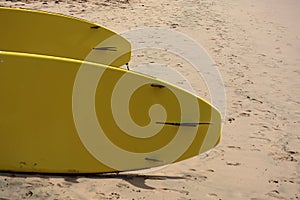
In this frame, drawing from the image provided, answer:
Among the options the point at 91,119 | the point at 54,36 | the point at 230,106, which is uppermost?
the point at 54,36

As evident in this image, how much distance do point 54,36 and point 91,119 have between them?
1.34m

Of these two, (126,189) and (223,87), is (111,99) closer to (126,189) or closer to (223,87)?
(126,189)

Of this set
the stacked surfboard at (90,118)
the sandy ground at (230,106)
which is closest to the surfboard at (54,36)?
the stacked surfboard at (90,118)

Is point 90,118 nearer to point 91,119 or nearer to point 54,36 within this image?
point 91,119

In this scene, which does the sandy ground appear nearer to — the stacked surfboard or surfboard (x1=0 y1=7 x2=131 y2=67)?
the stacked surfboard

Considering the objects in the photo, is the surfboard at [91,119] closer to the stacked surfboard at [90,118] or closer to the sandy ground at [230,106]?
the stacked surfboard at [90,118]

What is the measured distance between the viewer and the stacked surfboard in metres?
3.08

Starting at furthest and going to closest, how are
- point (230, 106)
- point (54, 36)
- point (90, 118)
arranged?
1. point (230, 106)
2. point (54, 36)
3. point (90, 118)

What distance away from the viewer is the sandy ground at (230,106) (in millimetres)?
3166

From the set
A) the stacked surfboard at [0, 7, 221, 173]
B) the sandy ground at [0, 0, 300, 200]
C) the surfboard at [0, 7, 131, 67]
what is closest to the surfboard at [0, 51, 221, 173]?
the stacked surfboard at [0, 7, 221, 173]

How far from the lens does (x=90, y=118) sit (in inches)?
125

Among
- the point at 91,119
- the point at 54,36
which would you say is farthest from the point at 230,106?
the point at 91,119

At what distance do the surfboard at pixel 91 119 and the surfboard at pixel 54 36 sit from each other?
1107 millimetres

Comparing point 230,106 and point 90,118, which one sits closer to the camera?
point 90,118
